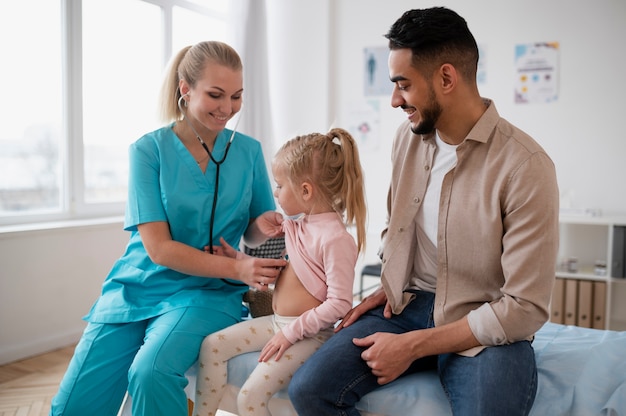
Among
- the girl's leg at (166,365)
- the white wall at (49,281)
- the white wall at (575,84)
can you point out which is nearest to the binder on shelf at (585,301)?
the white wall at (575,84)

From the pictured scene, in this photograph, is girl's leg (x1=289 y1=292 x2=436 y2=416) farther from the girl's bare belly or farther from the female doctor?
the female doctor

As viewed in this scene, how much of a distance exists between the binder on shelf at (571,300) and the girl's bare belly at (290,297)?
7.52ft

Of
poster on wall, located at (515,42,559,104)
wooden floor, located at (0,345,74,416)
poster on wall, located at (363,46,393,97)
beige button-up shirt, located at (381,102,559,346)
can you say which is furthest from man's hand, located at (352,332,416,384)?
poster on wall, located at (363,46,393,97)

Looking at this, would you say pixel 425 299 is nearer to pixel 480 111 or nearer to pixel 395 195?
pixel 395 195

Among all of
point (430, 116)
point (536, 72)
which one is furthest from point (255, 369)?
point (536, 72)

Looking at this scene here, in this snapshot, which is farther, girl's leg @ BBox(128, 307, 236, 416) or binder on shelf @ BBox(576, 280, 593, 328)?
binder on shelf @ BBox(576, 280, 593, 328)

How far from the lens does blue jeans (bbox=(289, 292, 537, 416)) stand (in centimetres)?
114

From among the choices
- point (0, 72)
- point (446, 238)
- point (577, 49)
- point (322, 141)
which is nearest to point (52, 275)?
point (0, 72)

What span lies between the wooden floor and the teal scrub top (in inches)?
35.2

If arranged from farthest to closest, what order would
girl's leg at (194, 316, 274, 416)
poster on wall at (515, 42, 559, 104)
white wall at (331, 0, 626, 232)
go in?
poster on wall at (515, 42, 559, 104) → white wall at (331, 0, 626, 232) → girl's leg at (194, 316, 274, 416)

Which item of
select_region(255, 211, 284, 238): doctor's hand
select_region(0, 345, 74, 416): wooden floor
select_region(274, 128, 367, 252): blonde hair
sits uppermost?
select_region(274, 128, 367, 252): blonde hair

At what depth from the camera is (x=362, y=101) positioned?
4.30 meters

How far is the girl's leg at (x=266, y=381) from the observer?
1.36 m

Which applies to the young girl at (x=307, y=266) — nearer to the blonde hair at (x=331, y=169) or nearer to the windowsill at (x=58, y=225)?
the blonde hair at (x=331, y=169)
